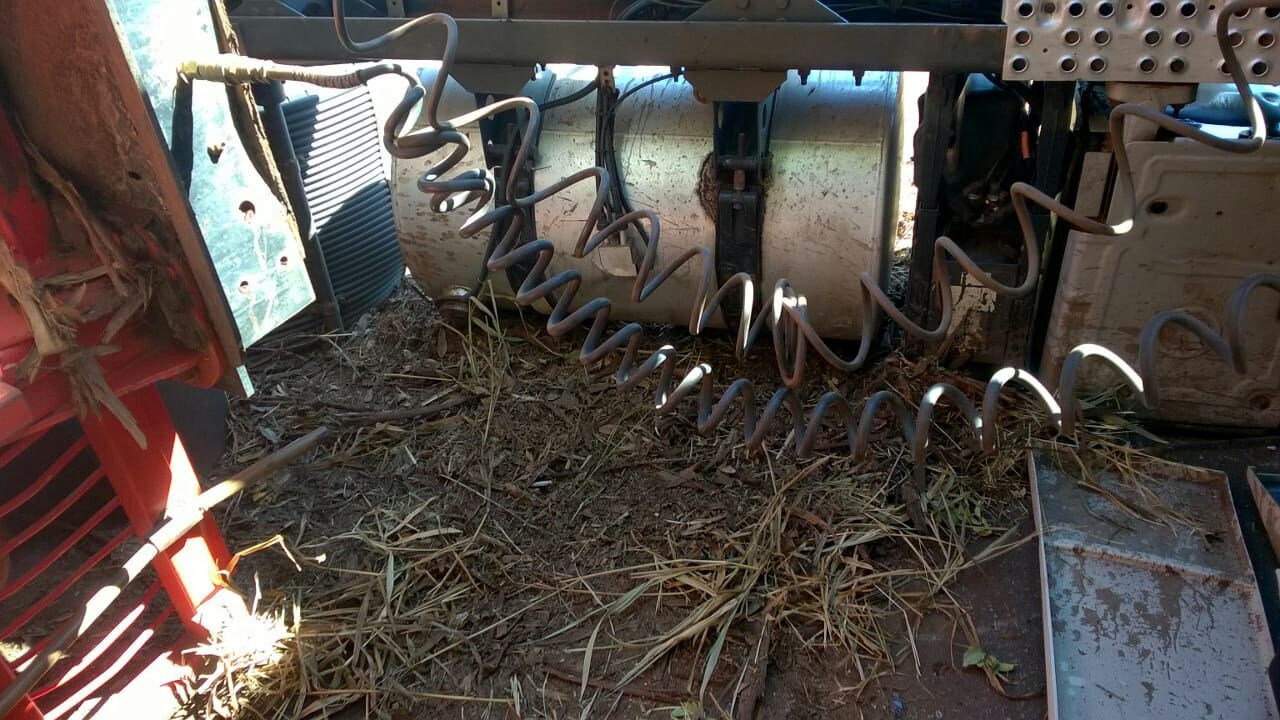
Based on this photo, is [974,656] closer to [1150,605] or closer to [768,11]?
[1150,605]

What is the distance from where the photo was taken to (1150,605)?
7.20ft

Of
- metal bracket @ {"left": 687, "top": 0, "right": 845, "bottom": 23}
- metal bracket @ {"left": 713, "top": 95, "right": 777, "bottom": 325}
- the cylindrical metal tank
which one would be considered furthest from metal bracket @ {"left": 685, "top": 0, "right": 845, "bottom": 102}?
the cylindrical metal tank

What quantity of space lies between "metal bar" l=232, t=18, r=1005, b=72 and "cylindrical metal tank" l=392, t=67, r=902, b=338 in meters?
0.38

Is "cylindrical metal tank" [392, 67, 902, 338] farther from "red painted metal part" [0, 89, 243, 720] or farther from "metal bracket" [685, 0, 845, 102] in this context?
"red painted metal part" [0, 89, 243, 720]

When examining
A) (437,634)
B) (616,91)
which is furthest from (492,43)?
(437,634)

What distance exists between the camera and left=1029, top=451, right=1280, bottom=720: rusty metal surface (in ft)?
6.51

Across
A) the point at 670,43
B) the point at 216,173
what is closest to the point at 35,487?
the point at 216,173

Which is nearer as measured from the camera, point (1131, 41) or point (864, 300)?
point (864, 300)

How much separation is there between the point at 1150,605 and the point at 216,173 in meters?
2.37

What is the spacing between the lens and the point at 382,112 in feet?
12.5

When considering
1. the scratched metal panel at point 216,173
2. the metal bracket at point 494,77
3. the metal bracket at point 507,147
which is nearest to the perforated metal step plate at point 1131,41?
the metal bracket at point 494,77

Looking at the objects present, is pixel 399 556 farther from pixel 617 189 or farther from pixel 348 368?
pixel 617 189

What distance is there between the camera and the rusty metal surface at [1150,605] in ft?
6.51

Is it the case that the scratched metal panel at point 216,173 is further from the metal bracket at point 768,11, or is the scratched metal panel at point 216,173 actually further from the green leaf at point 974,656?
the green leaf at point 974,656
